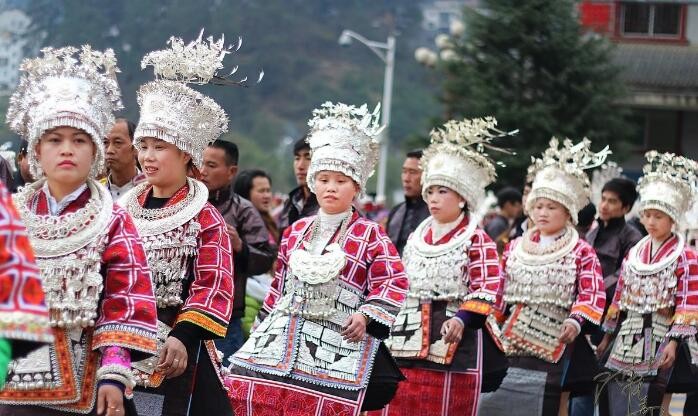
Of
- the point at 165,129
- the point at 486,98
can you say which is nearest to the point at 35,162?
the point at 165,129

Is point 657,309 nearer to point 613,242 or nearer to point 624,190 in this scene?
point 613,242

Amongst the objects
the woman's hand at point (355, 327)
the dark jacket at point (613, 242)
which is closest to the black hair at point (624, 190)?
the dark jacket at point (613, 242)

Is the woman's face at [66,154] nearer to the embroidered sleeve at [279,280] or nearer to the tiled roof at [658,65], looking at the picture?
the embroidered sleeve at [279,280]

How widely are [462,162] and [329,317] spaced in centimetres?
226

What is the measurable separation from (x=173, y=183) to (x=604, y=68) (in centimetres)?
2606

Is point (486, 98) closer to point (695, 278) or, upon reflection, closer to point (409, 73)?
point (695, 278)

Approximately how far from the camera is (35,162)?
5.54 metres

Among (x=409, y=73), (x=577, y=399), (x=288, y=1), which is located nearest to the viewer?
(x=577, y=399)

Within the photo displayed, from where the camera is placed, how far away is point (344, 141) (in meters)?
8.09

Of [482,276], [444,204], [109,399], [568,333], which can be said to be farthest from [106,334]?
[568,333]

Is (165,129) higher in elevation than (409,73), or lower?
lower

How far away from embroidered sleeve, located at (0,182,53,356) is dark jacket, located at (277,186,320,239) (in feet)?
20.3

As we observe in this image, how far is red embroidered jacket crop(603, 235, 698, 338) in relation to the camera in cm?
1002

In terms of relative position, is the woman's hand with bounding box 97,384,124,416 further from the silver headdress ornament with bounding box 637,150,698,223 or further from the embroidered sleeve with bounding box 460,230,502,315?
the silver headdress ornament with bounding box 637,150,698,223
